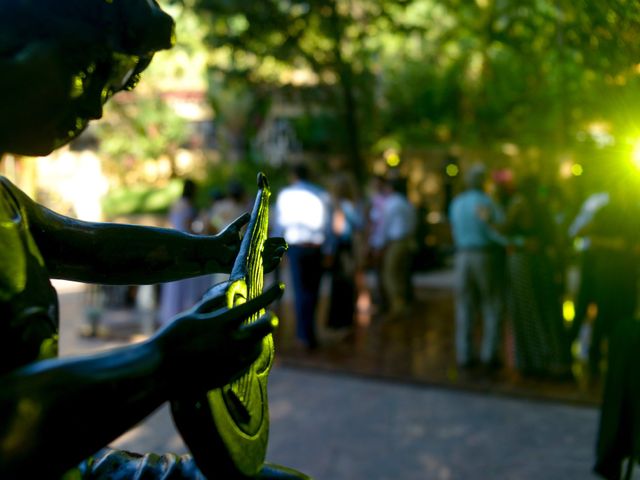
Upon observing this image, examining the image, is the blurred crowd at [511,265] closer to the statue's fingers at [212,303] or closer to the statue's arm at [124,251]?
the statue's arm at [124,251]

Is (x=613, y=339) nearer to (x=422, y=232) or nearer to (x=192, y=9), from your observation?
(x=192, y=9)

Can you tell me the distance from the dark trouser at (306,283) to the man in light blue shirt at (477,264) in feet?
5.28

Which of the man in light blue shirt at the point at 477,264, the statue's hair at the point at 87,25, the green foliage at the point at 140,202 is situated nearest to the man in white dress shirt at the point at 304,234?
the man in light blue shirt at the point at 477,264

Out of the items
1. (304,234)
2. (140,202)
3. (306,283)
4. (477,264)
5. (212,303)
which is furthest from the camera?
(140,202)

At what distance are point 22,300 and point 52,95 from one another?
35 cm

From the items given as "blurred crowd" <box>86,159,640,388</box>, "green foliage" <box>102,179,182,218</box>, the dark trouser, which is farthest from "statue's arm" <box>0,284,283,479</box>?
"green foliage" <box>102,179,182,218</box>

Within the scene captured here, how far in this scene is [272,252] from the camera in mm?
1710

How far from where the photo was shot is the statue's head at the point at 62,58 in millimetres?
1163

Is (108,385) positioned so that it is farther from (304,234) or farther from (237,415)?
(304,234)

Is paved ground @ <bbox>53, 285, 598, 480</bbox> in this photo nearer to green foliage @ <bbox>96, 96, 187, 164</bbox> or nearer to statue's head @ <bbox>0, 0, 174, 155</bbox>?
statue's head @ <bbox>0, 0, 174, 155</bbox>

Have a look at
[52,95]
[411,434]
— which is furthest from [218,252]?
[411,434]

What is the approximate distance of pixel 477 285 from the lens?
21.7 ft

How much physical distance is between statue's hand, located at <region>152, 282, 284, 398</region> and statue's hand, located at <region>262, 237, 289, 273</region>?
57cm

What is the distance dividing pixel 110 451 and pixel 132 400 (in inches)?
20.1
